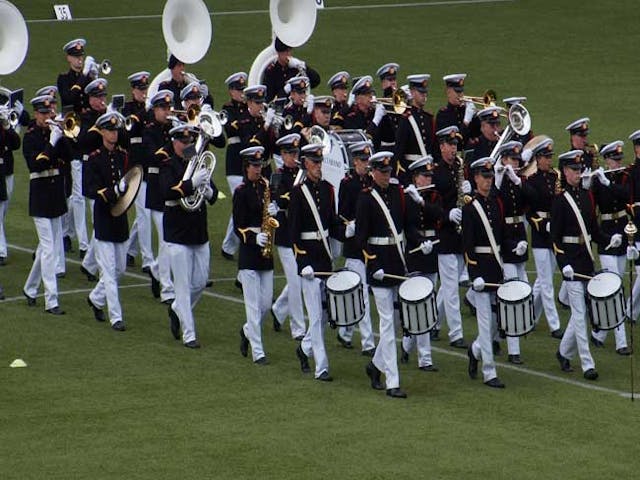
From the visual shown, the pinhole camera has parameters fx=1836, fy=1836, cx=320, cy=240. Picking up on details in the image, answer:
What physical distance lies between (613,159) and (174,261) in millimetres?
5321

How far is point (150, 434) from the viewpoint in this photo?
56.6 feet

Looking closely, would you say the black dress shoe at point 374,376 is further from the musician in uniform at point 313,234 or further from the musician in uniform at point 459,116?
the musician in uniform at point 459,116

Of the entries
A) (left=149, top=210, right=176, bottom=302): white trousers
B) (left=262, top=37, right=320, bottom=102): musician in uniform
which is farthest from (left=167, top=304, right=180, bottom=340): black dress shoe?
(left=262, top=37, right=320, bottom=102): musician in uniform

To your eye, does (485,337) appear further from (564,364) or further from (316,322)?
(316,322)

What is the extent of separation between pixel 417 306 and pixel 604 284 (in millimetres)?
2124

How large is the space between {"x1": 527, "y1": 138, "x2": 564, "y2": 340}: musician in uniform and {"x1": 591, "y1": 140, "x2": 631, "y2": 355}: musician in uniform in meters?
0.58

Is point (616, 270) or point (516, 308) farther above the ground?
point (516, 308)

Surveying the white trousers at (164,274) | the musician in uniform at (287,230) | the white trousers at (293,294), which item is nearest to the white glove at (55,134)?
the white trousers at (164,274)

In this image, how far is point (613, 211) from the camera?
2122 centimetres

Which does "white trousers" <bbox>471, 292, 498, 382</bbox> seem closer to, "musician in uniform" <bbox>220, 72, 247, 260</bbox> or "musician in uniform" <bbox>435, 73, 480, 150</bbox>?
"musician in uniform" <bbox>435, 73, 480, 150</bbox>

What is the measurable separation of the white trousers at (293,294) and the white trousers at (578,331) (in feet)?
9.86

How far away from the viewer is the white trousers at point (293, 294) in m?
20.6

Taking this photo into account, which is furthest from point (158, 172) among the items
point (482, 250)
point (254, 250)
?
point (482, 250)

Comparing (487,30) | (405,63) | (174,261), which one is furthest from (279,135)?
(487,30)
